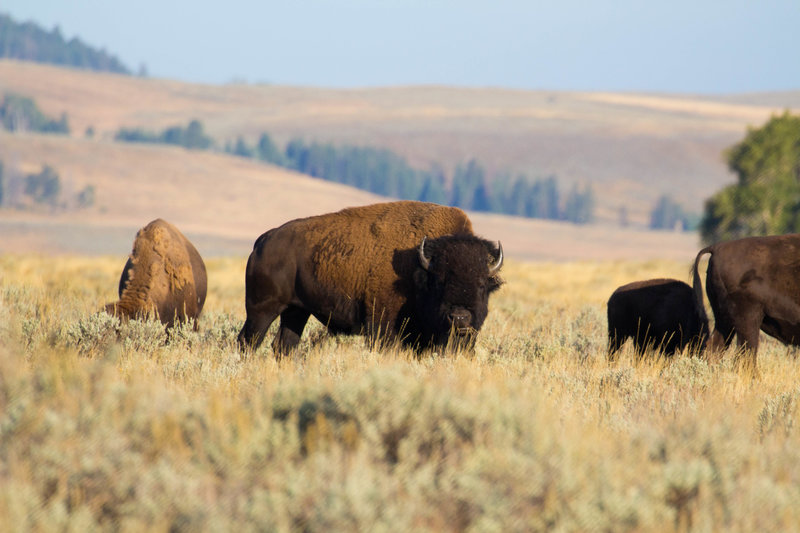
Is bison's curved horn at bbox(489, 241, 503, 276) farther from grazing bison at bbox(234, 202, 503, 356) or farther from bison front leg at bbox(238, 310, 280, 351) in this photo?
bison front leg at bbox(238, 310, 280, 351)

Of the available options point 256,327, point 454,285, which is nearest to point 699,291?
point 454,285

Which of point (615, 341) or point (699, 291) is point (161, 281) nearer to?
point (615, 341)

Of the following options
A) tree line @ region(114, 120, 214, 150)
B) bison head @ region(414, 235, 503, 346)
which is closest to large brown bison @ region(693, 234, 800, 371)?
bison head @ region(414, 235, 503, 346)

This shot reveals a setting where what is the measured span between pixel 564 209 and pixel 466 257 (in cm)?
13402

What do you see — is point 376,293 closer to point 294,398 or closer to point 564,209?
point 294,398

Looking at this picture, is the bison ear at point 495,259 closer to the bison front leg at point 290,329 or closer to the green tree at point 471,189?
the bison front leg at point 290,329

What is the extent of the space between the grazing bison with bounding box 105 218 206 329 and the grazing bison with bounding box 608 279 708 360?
4364 millimetres

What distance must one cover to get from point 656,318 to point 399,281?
305cm

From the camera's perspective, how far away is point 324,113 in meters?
187

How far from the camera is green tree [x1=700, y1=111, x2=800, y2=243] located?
120 feet

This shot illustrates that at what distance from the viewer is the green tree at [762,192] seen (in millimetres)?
36469

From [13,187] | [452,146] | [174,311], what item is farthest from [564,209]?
[174,311]

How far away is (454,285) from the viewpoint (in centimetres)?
730

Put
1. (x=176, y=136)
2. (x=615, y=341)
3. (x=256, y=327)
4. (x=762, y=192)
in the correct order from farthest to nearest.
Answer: (x=176, y=136) < (x=762, y=192) < (x=615, y=341) < (x=256, y=327)
